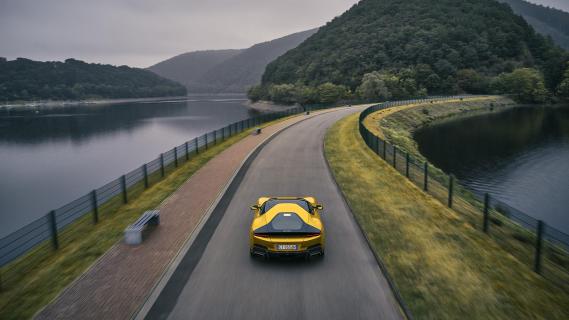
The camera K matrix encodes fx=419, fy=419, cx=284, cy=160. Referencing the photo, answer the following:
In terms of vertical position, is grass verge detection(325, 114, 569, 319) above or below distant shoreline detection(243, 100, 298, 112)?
below

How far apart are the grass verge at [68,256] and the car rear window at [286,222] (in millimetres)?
Answer: 5195

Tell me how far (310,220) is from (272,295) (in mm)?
2531

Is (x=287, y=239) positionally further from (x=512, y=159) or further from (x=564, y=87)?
(x=564, y=87)

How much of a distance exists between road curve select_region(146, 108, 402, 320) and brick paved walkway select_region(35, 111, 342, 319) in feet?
1.93

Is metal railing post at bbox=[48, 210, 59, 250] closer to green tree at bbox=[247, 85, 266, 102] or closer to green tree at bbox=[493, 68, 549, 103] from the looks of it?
green tree at bbox=[493, 68, 549, 103]

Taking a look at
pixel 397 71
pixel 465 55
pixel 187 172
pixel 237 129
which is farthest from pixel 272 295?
pixel 465 55

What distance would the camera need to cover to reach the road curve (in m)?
8.73

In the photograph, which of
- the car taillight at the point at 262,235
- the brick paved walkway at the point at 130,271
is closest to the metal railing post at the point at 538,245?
the car taillight at the point at 262,235

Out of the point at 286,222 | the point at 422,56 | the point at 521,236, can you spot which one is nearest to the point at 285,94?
the point at 422,56

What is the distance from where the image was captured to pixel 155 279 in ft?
33.3

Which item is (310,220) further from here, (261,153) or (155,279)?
(261,153)

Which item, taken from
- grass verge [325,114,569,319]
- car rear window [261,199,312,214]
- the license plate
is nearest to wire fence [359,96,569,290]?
grass verge [325,114,569,319]

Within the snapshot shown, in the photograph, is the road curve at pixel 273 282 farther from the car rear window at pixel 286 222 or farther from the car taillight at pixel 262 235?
the car rear window at pixel 286 222

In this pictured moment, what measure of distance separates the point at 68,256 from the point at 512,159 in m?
40.7
